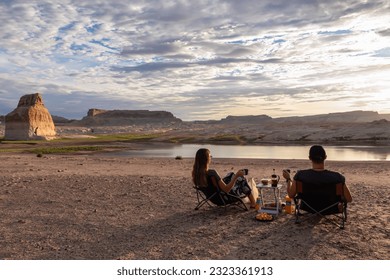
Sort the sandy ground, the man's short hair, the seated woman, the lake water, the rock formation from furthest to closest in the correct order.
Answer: the rock formation
the lake water
the seated woman
the man's short hair
the sandy ground

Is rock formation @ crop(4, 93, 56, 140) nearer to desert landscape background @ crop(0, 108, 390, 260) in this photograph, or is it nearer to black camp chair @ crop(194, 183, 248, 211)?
desert landscape background @ crop(0, 108, 390, 260)

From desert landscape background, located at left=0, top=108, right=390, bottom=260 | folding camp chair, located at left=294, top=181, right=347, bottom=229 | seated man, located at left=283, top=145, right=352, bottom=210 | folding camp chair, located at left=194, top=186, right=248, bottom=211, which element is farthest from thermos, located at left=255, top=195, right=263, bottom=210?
seated man, located at left=283, top=145, right=352, bottom=210

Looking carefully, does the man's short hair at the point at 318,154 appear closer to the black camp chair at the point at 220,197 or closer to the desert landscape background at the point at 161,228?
the desert landscape background at the point at 161,228

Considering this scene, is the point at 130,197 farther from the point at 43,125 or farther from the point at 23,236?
the point at 43,125

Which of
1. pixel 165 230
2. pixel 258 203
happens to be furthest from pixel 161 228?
pixel 258 203

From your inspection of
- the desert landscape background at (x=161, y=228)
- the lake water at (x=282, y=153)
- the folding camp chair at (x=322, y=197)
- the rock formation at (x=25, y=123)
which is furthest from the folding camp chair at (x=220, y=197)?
the rock formation at (x=25, y=123)

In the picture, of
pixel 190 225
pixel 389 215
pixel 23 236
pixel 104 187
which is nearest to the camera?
pixel 23 236

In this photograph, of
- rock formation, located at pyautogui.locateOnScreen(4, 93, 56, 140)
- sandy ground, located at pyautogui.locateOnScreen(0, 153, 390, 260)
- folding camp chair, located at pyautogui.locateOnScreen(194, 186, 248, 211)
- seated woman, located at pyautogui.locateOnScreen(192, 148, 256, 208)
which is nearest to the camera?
sandy ground, located at pyautogui.locateOnScreen(0, 153, 390, 260)

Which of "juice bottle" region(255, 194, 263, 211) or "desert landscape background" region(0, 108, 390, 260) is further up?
"juice bottle" region(255, 194, 263, 211)

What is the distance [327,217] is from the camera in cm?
842

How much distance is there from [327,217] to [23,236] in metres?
A: 6.23

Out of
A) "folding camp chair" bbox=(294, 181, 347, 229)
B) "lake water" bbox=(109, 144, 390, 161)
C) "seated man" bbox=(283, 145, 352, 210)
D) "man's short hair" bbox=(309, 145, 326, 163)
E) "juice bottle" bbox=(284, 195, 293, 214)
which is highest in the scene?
"man's short hair" bbox=(309, 145, 326, 163)
